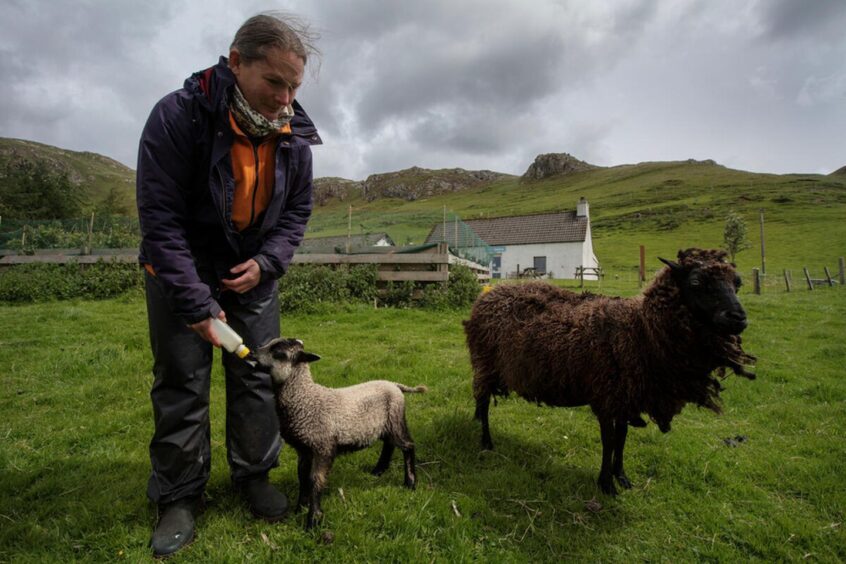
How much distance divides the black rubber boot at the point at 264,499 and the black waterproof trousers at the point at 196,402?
3.3 inches

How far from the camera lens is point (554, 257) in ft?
157

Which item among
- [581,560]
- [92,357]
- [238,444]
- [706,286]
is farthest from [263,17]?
[92,357]

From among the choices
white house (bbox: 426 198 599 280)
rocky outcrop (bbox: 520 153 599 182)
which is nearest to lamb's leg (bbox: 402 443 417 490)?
white house (bbox: 426 198 599 280)

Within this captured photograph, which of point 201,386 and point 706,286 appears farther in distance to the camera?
point 706,286

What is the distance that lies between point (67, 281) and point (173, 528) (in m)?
14.0

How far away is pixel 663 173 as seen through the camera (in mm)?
139500

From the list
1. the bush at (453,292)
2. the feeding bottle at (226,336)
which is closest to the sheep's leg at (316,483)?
the feeding bottle at (226,336)

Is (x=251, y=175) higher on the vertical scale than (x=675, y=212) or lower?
lower

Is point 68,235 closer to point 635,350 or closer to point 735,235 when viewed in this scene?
point 635,350

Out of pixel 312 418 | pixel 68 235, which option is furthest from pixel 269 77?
pixel 68 235

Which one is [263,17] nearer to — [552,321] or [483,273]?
[552,321]

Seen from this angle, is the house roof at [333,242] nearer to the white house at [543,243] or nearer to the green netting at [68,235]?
the green netting at [68,235]

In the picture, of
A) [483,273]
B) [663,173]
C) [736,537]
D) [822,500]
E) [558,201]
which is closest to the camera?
[736,537]

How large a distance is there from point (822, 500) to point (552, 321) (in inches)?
99.8
